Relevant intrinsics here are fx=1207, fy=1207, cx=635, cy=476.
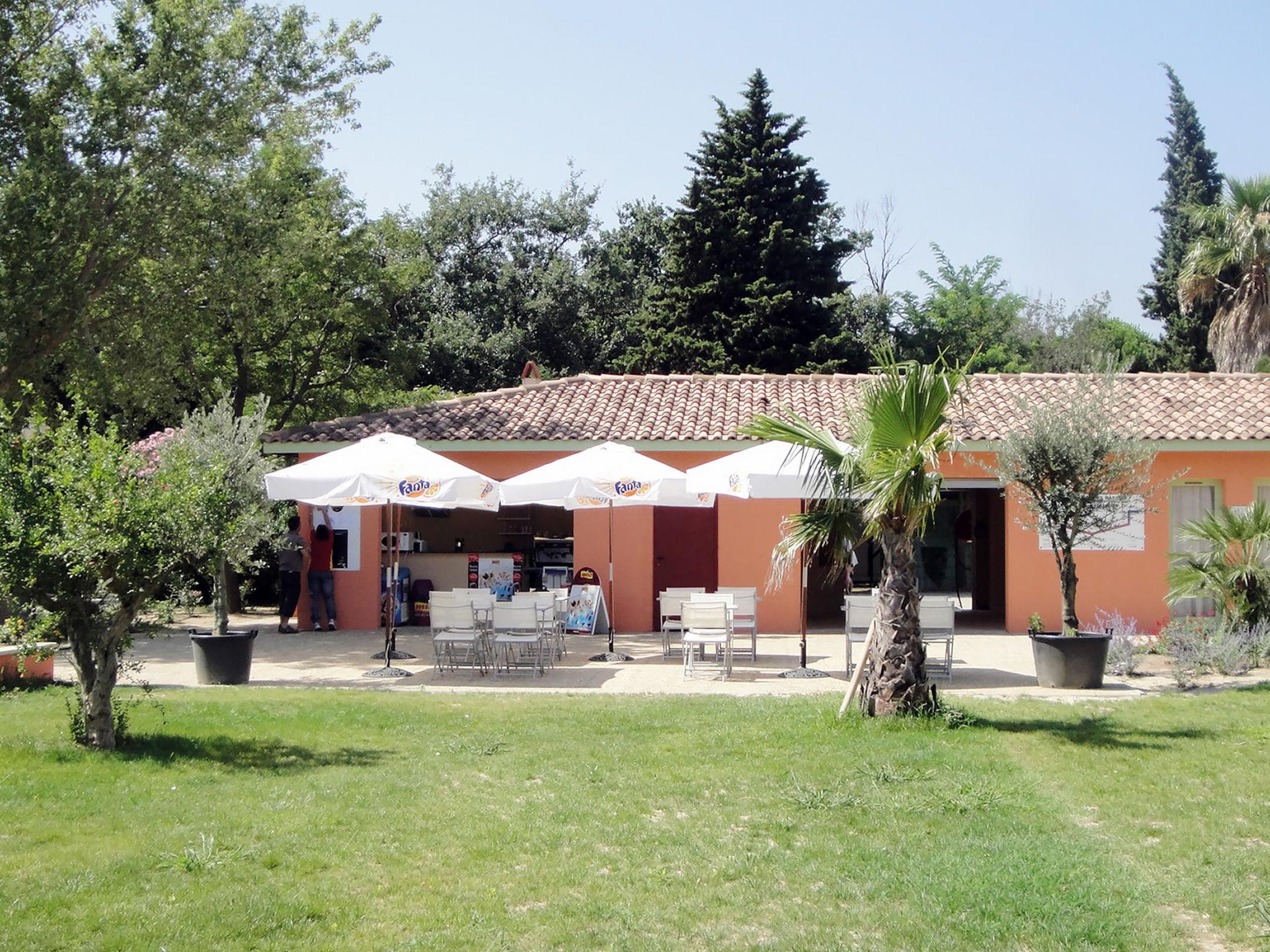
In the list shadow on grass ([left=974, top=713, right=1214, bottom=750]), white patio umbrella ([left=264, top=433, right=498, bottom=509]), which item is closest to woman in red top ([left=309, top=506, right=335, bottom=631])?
white patio umbrella ([left=264, top=433, right=498, bottom=509])

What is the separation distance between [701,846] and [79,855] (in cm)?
298

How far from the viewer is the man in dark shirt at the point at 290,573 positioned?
17906mm

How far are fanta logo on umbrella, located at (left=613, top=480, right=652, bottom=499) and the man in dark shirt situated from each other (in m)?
6.58

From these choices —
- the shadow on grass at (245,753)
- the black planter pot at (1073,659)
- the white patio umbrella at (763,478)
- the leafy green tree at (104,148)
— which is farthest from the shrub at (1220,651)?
the leafy green tree at (104,148)

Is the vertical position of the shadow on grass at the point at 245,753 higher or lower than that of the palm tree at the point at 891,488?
lower

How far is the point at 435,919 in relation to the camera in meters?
5.02

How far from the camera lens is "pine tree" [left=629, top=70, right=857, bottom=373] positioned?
30078 mm

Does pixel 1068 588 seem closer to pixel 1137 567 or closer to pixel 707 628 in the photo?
pixel 707 628

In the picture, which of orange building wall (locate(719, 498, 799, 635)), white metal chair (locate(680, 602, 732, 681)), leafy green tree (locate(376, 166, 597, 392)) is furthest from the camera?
leafy green tree (locate(376, 166, 597, 392))

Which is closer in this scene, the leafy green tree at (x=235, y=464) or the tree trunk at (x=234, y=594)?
the leafy green tree at (x=235, y=464)

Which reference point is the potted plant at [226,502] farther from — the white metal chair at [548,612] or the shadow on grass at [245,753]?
the white metal chair at [548,612]

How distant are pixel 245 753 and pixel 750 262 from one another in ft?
80.0

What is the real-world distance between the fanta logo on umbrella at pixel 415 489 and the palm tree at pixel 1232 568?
8.61 metres

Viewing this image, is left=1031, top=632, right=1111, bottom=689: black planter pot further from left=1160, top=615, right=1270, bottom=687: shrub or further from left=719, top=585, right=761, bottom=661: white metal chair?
left=719, top=585, right=761, bottom=661: white metal chair
